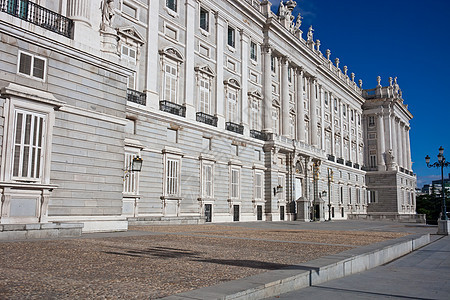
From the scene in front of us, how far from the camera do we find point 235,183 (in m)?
34.0

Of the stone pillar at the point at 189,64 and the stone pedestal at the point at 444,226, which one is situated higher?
the stone pillar at the point at 189,64

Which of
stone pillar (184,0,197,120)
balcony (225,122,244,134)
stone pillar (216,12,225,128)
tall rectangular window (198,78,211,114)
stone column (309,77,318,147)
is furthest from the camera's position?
stone column (309,77,318,147)

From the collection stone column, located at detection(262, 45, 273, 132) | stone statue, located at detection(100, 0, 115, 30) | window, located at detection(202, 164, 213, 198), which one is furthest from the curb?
stone column, located at detection(262, 45, 273, 132)

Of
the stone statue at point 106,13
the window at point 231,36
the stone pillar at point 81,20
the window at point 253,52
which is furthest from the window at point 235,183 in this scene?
the stone pillar at point 81,20

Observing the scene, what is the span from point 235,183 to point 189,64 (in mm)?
10481

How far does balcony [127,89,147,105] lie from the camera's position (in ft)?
81.6

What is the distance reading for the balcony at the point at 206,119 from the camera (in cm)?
3083

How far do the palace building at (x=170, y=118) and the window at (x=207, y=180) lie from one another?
11cm

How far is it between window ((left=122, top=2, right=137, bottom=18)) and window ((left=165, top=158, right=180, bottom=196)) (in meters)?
9.59

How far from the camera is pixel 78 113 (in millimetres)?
15445

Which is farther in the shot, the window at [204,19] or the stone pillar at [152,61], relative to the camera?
the window at [204,19]

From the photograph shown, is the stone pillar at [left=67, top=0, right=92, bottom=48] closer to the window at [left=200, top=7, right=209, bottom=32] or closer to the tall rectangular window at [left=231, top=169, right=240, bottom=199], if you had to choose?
the window at [left=200, top=7, right=209, bottom=32]

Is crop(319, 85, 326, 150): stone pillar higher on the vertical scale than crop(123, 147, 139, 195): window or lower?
higher

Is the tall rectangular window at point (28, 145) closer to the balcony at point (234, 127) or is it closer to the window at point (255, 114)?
the balcony at point (234, 127)
